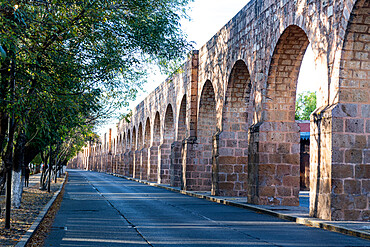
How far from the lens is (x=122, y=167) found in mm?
58594

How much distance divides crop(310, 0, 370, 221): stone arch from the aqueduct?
2 cm

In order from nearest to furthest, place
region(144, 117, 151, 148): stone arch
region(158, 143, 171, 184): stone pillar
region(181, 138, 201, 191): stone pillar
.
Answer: region(181, 138, 201, 191): stone pillar < region(158, 143, 171, 184): stone pillar < region(144, 117, 151, 148): stone arch

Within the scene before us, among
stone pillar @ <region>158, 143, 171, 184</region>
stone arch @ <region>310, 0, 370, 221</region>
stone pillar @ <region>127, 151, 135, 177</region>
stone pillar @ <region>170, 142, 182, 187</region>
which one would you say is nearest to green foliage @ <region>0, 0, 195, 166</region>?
stone arch @ <region>310, 0, 370, 221</region>

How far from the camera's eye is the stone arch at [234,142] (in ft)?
67.4

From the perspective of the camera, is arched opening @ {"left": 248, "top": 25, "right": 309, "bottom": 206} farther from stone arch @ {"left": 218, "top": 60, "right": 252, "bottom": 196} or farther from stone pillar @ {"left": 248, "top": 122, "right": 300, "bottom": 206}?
stone arch @ {"left": 218, "top": 60, "right": 252, "bottom": 196}

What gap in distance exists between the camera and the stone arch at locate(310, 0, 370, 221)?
11.5 meters

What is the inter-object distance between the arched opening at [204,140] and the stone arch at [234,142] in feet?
14.5

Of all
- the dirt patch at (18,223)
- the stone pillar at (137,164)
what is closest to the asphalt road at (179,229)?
the dirt patch at (18,223)

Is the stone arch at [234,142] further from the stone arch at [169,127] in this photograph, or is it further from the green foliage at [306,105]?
the green foliage at [306,105]

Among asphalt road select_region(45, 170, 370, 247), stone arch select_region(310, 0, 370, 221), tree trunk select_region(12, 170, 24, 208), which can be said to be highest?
stone arch select_region(310, 0, 370, 221)

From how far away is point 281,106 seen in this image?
53.5 ft

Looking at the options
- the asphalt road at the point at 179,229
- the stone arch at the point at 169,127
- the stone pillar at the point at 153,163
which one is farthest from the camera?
the stone pillar at the point at 153,163

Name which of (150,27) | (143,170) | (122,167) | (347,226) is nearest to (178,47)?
(150,27)

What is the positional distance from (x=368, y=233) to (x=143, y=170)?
3301 centimetres
